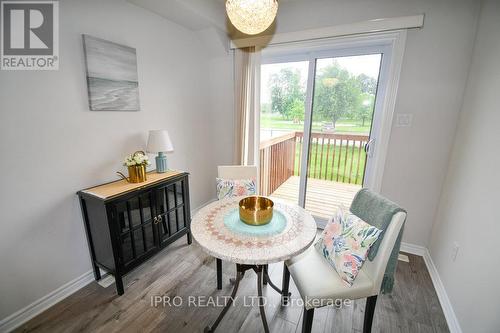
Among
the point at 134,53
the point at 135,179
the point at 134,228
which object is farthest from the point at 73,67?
the point at 134,228

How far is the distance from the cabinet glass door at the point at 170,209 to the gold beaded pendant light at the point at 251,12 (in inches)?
58.5

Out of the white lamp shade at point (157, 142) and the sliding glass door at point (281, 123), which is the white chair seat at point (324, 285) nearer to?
the white lamp shade at point (157, 142)

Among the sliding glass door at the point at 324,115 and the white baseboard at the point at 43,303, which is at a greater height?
the sliding glass door at the point at 324,115

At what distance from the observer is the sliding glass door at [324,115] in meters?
2.30

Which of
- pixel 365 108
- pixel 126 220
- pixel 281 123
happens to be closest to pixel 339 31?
pixel 365 108

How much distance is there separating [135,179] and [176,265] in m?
0.92

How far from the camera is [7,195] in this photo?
137 cm

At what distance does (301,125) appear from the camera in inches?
107

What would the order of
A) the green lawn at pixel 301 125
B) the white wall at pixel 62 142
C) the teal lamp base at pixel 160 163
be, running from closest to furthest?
1. the white wall at pixel 62 142
2. the teal lamp base at pixel 160 163
3. the green lawn at pixel 301 125

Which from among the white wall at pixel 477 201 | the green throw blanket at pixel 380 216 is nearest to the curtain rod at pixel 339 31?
the white wall at pixel 477 201

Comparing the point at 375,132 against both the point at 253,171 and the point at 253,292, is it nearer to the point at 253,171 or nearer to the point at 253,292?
the point at 253,171

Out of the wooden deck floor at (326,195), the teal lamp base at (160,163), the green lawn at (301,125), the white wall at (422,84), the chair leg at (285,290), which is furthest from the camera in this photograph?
the wooden deck floor at (326,195)

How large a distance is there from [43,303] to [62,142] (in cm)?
120

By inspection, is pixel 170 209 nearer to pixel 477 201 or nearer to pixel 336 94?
pixel 336 94
